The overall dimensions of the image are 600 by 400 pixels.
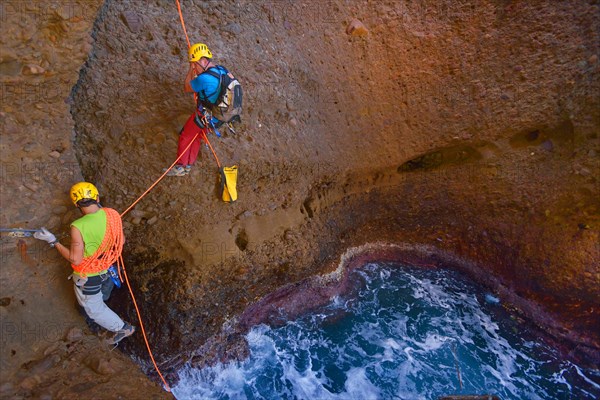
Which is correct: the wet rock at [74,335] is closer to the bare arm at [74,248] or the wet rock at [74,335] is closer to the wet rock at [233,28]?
the bare arm at [74,248]

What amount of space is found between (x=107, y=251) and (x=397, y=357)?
3998mm

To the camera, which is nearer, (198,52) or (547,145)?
(198,52)

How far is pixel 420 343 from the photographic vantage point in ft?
18.2

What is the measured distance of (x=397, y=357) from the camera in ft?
17.5

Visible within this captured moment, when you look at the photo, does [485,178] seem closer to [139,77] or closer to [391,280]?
[391,280]

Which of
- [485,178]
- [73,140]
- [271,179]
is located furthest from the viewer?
[485,178]

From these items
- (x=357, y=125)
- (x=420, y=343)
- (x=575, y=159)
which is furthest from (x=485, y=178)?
(x=420, y=343)

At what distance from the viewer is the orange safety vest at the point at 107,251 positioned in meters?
3.57

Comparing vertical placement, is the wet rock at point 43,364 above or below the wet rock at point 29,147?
below

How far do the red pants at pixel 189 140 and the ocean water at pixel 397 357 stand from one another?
8.07ft

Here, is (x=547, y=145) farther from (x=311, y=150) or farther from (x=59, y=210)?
(x=59, y=210)

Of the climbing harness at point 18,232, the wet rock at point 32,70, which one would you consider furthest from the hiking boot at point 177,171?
the wet rock at point 32,70

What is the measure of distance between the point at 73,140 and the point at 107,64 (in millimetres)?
885

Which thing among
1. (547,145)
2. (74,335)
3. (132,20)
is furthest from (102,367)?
(547,145)
